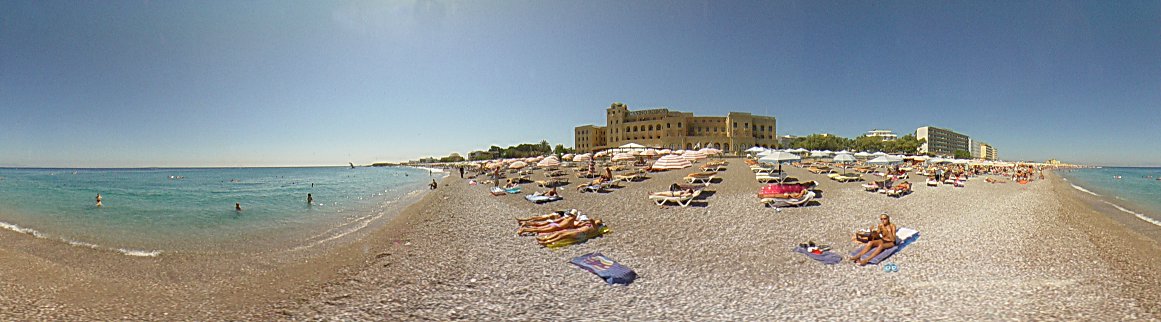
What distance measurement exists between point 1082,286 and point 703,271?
606cm

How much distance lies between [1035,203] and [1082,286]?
44.7 feet

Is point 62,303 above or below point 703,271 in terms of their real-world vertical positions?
below

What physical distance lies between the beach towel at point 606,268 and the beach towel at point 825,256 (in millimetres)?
3771

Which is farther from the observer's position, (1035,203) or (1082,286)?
(1035,203)

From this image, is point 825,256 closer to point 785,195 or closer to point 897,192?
point 785,195

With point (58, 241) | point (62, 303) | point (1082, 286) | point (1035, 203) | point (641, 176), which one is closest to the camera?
point (1082, 286)

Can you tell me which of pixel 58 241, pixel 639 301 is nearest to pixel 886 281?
pixel 639 301

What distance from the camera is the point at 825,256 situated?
8.10m

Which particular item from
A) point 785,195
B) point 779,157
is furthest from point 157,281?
point 779,157

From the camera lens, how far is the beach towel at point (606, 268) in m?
6.97

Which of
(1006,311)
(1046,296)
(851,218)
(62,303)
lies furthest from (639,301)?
(62,303)

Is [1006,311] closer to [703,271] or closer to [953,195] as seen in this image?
[703,271]

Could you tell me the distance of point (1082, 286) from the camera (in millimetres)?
6648

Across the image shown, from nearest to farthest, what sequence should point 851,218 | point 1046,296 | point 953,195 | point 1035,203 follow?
point 1046,296 < point 851,218 < point 1035,203 < point 953,195
